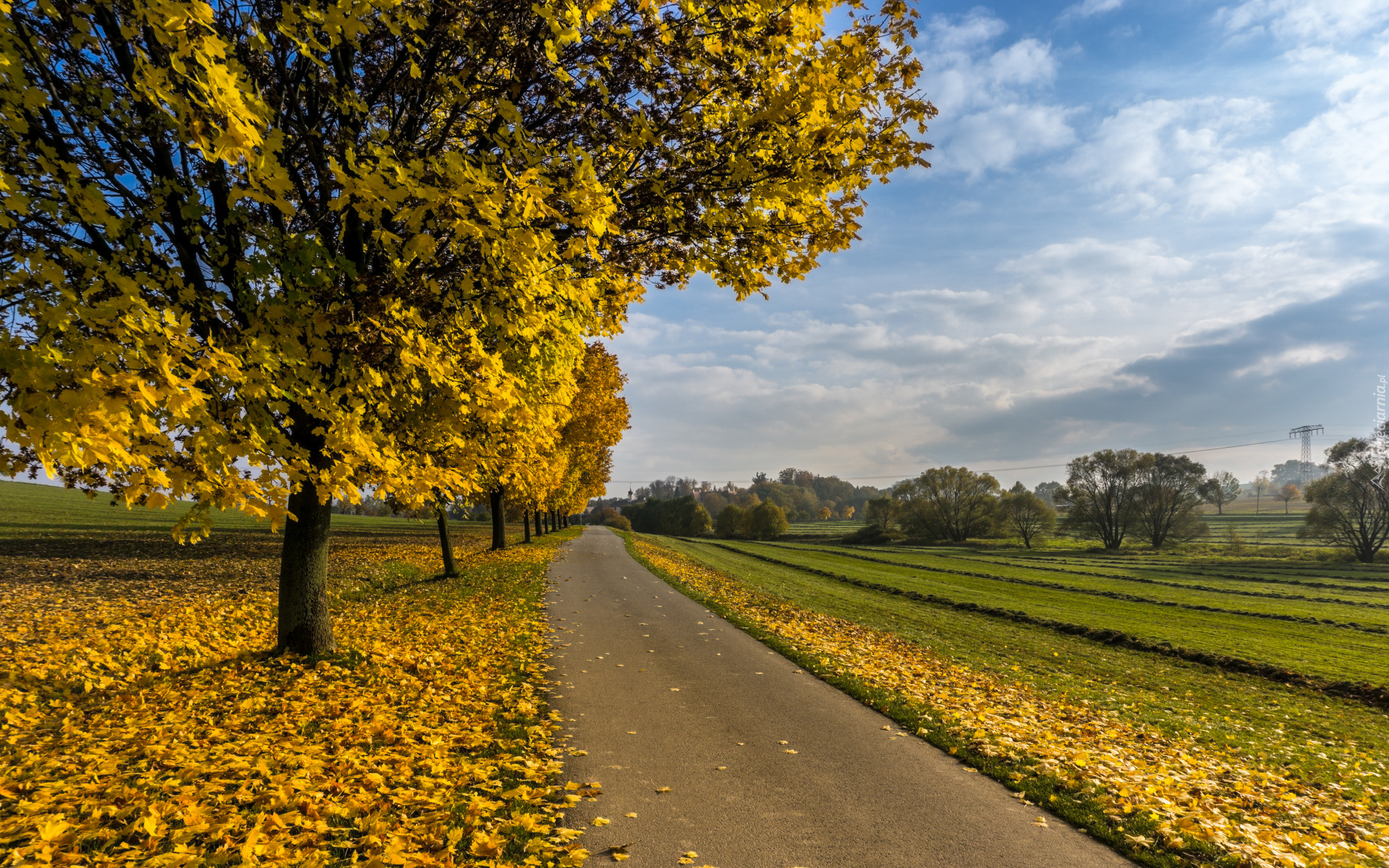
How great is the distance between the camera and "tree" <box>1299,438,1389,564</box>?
49500 mm

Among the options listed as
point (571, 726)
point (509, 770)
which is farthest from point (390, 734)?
point (571, 726)

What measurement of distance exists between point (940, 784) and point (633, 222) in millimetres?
6568

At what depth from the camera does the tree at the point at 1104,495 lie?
7319 cm

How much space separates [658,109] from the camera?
5.55 m

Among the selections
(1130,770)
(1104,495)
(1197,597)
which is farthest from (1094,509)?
(1130,770)

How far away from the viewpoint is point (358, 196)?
5.04 meters

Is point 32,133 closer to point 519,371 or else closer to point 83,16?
point 83,16

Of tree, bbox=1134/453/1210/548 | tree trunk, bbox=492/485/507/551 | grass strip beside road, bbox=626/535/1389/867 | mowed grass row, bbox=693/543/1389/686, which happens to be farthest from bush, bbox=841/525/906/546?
grass strip beside road, bbox=626/535/1389/867

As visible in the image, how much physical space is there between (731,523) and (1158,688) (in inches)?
3342

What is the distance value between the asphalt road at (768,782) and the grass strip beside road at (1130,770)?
42cm

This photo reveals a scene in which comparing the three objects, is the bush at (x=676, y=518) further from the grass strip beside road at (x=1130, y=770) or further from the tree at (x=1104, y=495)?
the grass strip beside road at (x=1130, y=770)

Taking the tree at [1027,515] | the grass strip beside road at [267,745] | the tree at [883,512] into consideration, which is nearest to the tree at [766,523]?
the tree at [883,512]

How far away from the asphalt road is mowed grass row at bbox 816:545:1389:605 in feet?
95.7

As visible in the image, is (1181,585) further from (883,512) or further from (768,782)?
(883,512)
